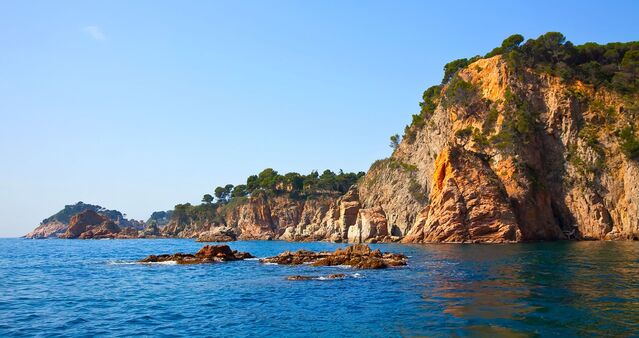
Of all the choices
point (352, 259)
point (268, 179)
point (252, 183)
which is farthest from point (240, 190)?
point (352, 259)

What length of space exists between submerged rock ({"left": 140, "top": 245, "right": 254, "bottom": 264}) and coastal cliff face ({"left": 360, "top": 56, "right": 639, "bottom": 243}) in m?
35.4

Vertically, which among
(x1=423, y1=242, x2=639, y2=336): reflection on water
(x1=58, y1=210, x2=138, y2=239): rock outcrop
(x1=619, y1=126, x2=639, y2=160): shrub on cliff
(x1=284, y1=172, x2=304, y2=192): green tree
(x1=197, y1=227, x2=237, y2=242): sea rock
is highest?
(x1=284, y1=172, x2=304, y2=192): green tree

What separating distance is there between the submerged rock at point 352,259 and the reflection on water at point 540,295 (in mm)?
4293

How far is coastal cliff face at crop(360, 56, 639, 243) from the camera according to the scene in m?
74.1

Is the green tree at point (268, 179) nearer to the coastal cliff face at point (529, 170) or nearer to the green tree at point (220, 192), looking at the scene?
the green tree at point (220, 192)

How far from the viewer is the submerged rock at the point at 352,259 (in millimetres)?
42344

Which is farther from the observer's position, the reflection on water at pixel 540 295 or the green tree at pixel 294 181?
the green tree at pixel 294 181

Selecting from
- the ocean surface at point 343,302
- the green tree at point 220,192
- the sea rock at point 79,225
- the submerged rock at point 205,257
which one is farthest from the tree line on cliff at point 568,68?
the sea rock at point 79,225

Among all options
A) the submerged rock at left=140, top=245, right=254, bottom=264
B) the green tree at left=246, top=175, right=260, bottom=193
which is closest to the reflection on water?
the submerged rock at left=140, top=245, right=254, bottom=264

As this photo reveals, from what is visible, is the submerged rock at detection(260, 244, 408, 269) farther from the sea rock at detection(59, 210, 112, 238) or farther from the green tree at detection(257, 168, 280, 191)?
the sea rock at detection(59, 210, 112, 238)

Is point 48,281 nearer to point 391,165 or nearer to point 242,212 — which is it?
point 391,165

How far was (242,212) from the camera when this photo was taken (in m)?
159

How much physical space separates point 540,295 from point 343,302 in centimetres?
1025

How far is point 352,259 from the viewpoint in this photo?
148 feet
